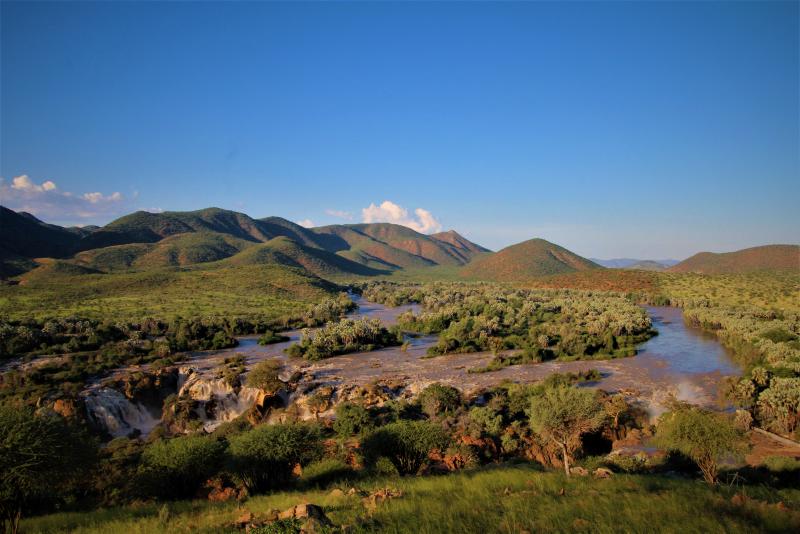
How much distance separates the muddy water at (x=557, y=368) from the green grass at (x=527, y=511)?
2487 cm

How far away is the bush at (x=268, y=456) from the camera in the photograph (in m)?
16.7

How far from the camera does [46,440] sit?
1129cm

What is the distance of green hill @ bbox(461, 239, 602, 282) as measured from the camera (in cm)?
17250

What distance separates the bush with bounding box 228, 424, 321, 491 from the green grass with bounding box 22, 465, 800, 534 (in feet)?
22.2

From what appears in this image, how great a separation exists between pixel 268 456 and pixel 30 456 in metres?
7.81

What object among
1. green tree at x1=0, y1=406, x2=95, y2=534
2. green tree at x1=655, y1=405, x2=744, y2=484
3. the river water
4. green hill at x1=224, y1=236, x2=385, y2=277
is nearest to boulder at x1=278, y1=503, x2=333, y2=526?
green tree at x1=0, y1=406, x2=95, y2=534

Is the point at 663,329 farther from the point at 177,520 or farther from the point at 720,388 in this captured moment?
the point at 177,520

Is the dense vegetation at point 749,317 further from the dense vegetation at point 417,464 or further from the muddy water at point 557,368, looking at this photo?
the dense vegetation at point 417,464

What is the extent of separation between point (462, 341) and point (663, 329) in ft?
105

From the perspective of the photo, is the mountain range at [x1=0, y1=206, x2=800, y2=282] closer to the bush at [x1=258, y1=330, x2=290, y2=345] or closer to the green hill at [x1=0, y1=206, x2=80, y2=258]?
the green hill at [x1=0, y1=206, x2=80, y2=258]

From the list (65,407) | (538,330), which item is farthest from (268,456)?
(538,330)

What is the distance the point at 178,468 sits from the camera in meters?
16.5

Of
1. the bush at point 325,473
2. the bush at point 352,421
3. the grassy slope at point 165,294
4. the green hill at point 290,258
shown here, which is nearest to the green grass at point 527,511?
the bush at point 325,473

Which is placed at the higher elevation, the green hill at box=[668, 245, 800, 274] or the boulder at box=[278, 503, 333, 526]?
the green hill at box=[668, 245, 800, 274]
